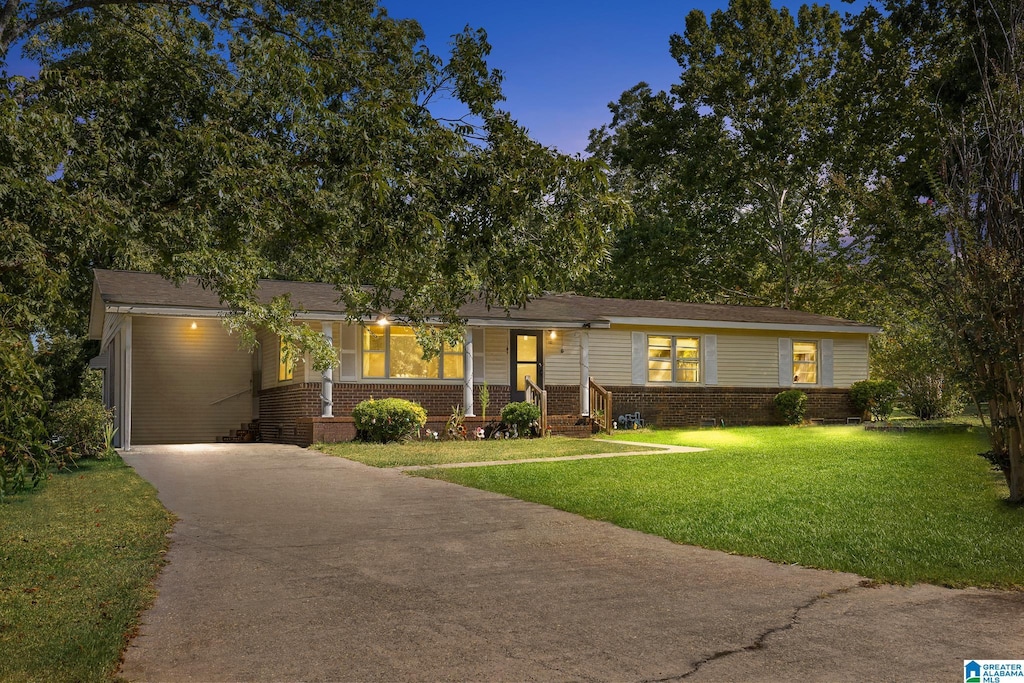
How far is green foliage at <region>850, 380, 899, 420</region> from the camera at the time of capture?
1016 inches

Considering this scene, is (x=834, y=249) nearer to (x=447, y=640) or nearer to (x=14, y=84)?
(x=14, y=84)

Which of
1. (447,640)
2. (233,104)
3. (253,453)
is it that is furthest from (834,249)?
(447,640)

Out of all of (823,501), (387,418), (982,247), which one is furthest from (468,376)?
(982,247)

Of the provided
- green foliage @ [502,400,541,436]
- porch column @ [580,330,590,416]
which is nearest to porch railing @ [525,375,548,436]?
green foliage @ [502,400,541,436]

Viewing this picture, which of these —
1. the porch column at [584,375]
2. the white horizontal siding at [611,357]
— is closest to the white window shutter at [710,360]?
the white horizontal siding at [611,357]

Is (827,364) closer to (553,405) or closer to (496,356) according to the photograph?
(553,405)

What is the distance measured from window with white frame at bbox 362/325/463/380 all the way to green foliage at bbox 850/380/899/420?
12.6 meters

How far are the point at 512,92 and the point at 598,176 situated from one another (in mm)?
1789

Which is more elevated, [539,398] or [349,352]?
[349,352]

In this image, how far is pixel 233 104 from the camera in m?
12.7

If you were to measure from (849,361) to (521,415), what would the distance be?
12012 millimetres

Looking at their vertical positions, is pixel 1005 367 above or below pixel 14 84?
below

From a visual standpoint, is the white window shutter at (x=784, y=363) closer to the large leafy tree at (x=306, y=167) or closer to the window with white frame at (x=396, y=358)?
the window with white frame at (x=396, y=358)

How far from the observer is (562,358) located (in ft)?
77.2
